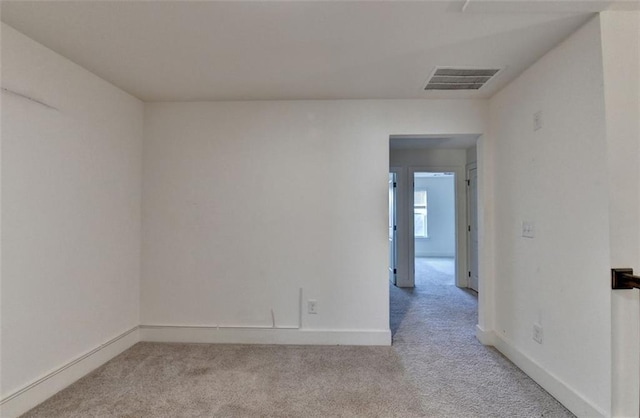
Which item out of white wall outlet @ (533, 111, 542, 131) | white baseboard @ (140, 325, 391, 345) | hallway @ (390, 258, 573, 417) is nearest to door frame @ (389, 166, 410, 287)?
hallway @ (390, 258, 573, 417)

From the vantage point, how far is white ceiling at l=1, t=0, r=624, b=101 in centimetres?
154

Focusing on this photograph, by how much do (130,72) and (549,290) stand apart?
348cm

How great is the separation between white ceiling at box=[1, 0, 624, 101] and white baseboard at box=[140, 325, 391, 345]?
7.35ft

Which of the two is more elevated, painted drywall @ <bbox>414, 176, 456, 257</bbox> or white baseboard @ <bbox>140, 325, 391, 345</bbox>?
painted drywall @ <bbox>414, 176, 456, 257</bbox>

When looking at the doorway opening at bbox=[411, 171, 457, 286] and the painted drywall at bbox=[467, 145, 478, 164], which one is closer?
the painted drywall at bbox=[467, 145, 478, 164]

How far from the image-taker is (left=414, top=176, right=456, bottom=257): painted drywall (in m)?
8.66

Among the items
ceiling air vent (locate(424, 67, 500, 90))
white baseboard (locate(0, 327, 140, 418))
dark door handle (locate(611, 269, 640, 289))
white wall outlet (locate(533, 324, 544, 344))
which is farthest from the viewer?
ceiling air vent (locate(424, 67, 500, 90))

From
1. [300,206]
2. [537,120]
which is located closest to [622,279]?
[537,120]

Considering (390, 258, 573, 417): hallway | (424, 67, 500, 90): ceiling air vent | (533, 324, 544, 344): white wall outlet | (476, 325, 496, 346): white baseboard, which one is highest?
(424, 67, 500, 90): ceiling air vent

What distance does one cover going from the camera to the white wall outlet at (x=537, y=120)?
2071mm

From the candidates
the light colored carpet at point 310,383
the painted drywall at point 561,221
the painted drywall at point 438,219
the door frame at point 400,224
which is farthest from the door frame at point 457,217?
the painted drywall at point 438,219

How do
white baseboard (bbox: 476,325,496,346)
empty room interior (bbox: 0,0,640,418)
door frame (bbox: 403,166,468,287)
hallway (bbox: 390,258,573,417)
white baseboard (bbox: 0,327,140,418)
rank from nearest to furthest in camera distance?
empty room interior (bbox: 0,0,640,418), white baseboard (bbox: 0,327,140,418), hallway (bbox: 390,258,573,417), white baseboard (bbox: 476,325,496,346), door frame (bbox: 403,166,468,287)

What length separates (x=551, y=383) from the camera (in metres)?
1.96

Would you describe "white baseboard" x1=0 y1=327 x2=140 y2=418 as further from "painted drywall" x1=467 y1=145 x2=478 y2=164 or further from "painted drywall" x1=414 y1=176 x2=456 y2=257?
"painted drywall" x1=414 y1=176 x2=456 y2=257
